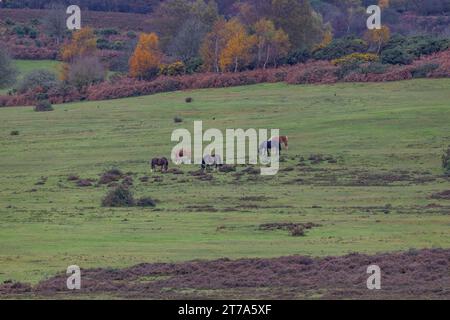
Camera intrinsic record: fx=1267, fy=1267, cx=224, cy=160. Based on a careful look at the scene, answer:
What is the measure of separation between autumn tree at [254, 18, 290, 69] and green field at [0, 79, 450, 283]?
6.93 m

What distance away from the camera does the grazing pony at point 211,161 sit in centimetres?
4184

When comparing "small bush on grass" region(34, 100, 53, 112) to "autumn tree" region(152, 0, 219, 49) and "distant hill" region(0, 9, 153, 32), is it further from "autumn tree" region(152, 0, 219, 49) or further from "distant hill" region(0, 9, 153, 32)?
"distant hill" region(0, 9, 153, 32)

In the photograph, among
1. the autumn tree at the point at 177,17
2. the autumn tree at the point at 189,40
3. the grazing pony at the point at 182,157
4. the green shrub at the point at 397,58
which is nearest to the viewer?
the grazing pony at the point at 182,157

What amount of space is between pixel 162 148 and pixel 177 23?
43161 millimetres

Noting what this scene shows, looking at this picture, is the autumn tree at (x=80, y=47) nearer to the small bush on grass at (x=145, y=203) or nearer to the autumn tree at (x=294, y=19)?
the autumn tree at (x=294, y=19)

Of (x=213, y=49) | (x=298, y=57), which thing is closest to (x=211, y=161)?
(x=298, y=57)

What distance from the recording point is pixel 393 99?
56.6m

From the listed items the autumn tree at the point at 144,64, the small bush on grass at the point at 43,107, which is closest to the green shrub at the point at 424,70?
the autumn tree at the point at 144,64

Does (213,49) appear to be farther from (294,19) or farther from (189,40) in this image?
(189,40)

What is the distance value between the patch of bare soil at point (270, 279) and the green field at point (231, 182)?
1467 millimetres

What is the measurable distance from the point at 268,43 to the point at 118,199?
37.7m
